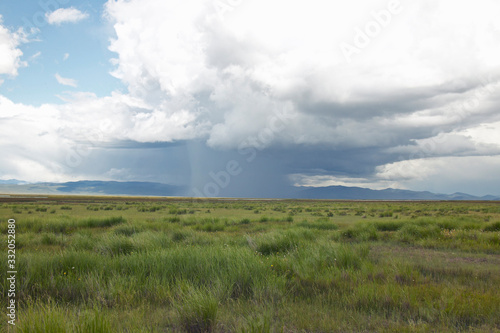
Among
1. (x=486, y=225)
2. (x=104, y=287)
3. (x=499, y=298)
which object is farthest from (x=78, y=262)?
(x=486, y=225)

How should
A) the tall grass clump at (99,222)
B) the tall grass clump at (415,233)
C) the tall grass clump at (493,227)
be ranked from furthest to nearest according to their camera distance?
1. the tall grass clump at (99,222)
2. the tall grass clump at (493,227)
3. the tall grass clump at (415,233)

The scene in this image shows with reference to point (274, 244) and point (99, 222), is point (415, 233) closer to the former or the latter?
point (274, 244)

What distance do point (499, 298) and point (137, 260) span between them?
8017mm

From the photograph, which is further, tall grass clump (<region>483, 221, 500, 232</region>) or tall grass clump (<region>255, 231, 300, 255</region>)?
tall grass clump (<region>483, 221, 500, 232</region>)

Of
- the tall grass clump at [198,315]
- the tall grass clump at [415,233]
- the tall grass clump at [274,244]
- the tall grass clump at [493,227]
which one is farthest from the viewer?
the tall grass clump at [493,227]

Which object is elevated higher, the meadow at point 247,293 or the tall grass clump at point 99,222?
the meadow at point 247,293

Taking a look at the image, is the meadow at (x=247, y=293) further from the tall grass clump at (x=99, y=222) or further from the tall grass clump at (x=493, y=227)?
the tall grass clump at (x=99, y=222)

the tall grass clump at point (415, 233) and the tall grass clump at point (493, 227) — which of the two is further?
the tall grass clump at point (493, 227)

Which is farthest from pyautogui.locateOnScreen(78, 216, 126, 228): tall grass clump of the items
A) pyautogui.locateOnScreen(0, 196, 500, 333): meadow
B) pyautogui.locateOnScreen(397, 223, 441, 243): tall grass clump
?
pyautogui.locateOnScreen(397, 223, 441, 243): tall grass clump

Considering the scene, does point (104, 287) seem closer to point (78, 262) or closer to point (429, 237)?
point (78, 262)

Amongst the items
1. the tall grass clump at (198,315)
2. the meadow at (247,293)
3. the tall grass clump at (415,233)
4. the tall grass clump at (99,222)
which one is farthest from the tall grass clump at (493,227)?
the tall grass clump at (99,222)

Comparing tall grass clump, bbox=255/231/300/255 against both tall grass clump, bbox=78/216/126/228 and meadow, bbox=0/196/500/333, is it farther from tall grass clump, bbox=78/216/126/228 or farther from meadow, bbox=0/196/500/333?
tall grass clump, bbox=78/216/126/228

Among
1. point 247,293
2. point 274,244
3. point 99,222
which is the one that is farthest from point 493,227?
point 99,222

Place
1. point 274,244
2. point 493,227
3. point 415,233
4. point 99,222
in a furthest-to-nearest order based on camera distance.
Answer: point 99,222 < point 493,227 < point 415,233 < point 274,244
